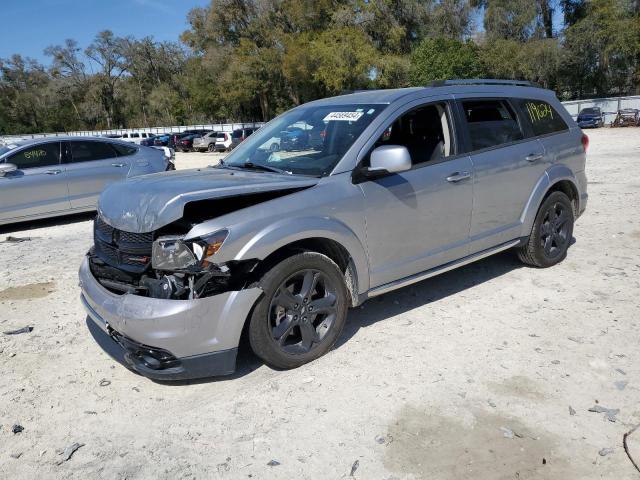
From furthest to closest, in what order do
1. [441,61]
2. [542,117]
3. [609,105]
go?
[441,61]
[609,105]
[542,117]

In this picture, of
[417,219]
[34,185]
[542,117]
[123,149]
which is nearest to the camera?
[417,219]

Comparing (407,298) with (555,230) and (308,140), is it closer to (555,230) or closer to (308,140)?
(308,140)

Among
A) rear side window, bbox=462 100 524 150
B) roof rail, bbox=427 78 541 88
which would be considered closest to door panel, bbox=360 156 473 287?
rear side window, bbox=462 100 524 150

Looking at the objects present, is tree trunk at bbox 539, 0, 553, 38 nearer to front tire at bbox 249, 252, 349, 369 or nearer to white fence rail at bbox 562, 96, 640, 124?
white fence rail at bbox 562, 96, 640, 124

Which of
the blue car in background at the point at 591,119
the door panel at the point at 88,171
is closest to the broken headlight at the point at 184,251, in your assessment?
the door panel at the point at 88,171

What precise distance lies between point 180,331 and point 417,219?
203cm

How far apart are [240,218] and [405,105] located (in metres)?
1.79

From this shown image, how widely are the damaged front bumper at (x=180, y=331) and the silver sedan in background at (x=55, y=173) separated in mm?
6384

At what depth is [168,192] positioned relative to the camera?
3541 mm

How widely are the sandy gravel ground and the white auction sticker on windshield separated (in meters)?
1.65

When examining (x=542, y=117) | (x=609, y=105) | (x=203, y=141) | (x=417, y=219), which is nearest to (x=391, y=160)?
(x=417, y=219)

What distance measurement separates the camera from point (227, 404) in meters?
3.44

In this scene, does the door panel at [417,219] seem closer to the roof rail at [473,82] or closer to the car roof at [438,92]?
the car roof at [438,92]

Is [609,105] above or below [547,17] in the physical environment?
below
